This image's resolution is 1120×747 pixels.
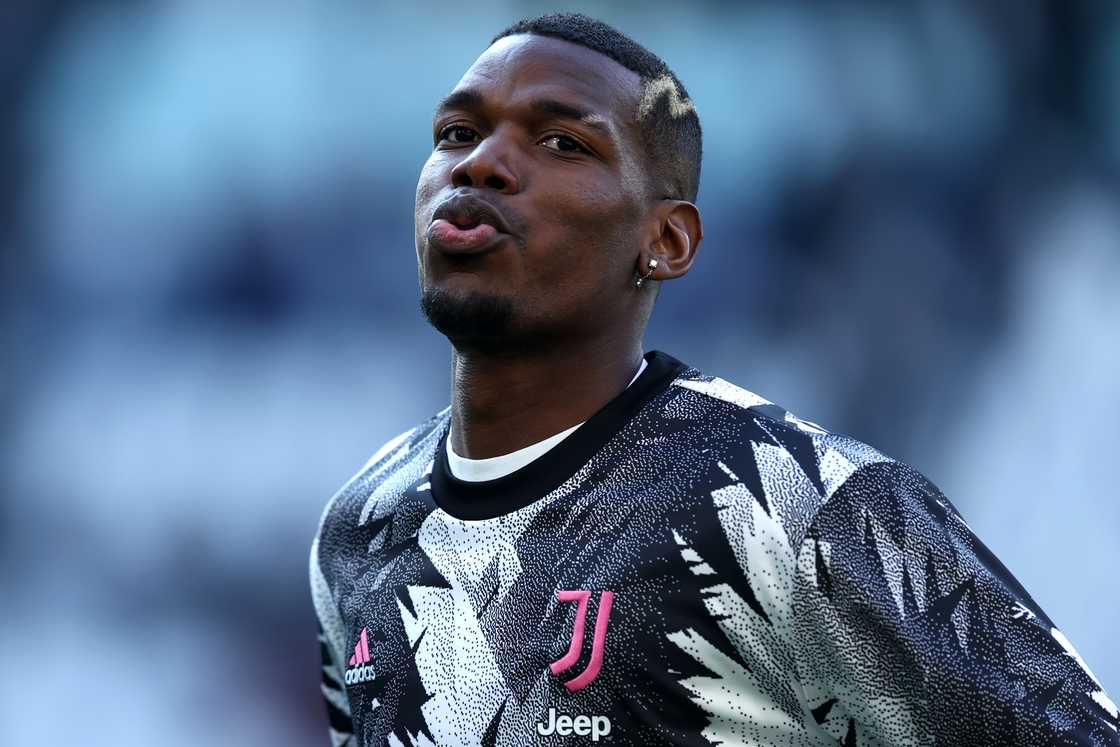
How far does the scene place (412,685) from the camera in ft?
6.41

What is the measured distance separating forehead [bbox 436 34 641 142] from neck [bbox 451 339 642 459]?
1.20ft

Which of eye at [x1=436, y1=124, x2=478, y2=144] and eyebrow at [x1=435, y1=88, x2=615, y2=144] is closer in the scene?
eyebrow at [x1=435, y1=88, x2=615, y2=144]

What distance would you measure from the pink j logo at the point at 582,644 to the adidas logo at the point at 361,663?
0.43m

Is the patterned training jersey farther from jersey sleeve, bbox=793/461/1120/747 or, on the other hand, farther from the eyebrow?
the eyebrow

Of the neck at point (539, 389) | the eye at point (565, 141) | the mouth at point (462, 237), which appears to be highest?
the eye at point (565, 141)

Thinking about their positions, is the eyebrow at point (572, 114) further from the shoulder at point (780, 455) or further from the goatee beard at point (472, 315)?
the shoulder at point (780, 455)

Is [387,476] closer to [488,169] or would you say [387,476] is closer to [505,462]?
[505,462]

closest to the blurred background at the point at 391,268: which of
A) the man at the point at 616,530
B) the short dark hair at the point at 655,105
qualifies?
the man at the point at 616,530

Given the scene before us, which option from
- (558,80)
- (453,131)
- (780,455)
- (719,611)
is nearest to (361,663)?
(719,611)

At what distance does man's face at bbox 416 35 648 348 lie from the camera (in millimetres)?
1984

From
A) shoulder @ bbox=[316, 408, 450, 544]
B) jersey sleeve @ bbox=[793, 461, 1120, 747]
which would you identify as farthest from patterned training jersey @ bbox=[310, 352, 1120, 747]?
shoulder @ bbox=[316, 408, 450, 544]

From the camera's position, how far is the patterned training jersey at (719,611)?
166cm

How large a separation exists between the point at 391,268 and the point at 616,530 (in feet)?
7.39

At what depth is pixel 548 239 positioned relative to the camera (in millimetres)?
1989
